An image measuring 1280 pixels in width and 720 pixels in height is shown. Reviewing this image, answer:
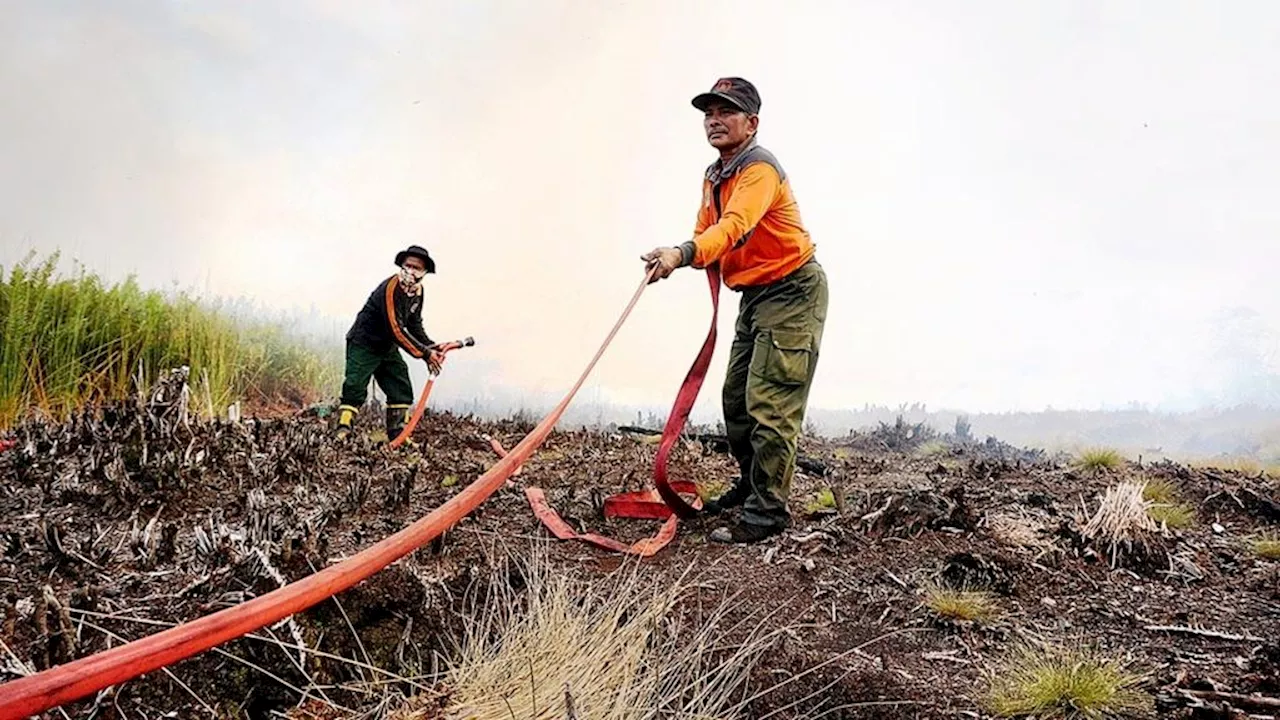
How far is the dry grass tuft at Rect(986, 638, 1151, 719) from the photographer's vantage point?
7.80 feet

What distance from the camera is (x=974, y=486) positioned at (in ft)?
17.5

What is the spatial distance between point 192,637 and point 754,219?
2.83 metres

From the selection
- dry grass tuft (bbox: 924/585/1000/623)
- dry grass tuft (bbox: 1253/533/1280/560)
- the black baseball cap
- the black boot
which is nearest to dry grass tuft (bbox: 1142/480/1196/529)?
dry grass tuft (bbox: 1253/533/1280/560)

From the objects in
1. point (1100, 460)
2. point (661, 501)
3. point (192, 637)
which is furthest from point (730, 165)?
point (1100, 460)

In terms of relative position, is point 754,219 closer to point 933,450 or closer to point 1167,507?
point 1167,507

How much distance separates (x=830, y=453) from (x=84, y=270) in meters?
6.43

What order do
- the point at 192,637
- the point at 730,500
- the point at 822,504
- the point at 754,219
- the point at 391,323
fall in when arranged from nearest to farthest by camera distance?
1. the point at 192,637
2. the point at 754,219
3. the point at 730,500
4. the point at 822,504
5. the point at 391,323

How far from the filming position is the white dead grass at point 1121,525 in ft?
12.1

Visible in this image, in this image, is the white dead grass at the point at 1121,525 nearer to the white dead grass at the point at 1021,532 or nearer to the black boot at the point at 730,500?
the white dead grass at the point at 1021,532

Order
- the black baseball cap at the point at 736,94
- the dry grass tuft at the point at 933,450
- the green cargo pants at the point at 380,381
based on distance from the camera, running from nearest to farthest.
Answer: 1. the black baseball cap at the point at 736,94
2. the green cargo pants at the point at 380,381
3. the dry grass tuft at the point at 933,450

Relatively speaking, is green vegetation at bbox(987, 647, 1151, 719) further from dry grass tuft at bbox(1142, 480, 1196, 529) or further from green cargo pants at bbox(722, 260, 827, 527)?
dry grass tuft at bbox(1142, 480, 1196, 529)

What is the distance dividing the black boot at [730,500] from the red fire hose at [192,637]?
254cm

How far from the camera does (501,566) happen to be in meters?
3.28

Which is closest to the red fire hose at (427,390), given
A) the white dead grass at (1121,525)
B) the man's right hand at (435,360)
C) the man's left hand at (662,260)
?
the man's right hand at (435,360)
